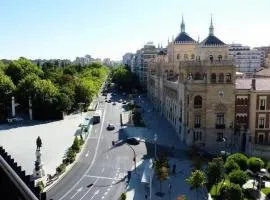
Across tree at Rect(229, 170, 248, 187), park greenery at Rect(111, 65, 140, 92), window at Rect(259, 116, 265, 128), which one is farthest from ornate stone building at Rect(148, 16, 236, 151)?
park greenery at Rect(111, 65, 140, 92)

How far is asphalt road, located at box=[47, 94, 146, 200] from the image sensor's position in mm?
41812

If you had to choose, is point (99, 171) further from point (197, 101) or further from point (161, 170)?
point (197, 101)

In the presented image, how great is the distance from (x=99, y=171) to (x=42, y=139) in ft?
70.9

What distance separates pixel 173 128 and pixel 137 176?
29934 millimetres

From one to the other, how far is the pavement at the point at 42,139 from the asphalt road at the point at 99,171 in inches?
152

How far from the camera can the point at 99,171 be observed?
49656 mm

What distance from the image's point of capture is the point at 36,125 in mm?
80812

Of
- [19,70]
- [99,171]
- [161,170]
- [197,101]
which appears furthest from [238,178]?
[19,70]

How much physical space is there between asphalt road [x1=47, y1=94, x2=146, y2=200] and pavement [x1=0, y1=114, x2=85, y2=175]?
3.86 m

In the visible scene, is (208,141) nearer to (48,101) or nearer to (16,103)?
(48,101)

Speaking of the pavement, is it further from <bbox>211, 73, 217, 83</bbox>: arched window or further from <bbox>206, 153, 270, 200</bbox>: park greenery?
<bbox>211, 73, 217, 83</bbox>: arched window

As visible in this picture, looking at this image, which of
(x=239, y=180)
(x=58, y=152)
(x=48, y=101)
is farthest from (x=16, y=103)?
(x=239, y=180)

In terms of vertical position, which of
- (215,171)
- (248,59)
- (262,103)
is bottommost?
(215,171)

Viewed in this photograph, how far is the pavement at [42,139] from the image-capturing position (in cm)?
5322
